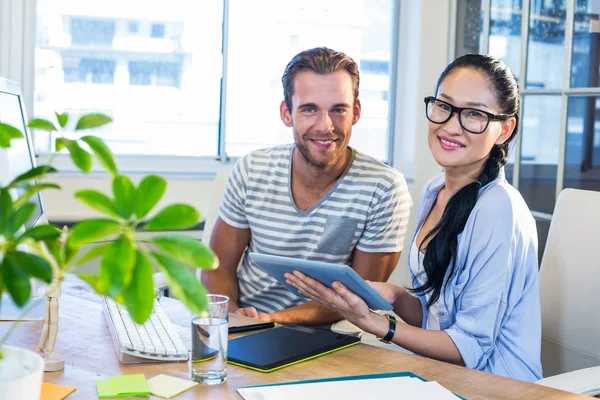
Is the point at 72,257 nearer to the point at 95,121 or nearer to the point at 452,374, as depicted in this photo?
the point at 95,121

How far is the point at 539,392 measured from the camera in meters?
1.13

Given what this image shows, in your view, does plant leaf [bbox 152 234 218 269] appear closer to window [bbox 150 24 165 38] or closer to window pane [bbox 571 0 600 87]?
window pane [bbox 571 0 600 87]

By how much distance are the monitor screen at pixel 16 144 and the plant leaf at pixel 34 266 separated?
78cm

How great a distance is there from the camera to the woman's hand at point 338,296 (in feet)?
4.70

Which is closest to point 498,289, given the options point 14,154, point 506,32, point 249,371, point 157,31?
point 249,371

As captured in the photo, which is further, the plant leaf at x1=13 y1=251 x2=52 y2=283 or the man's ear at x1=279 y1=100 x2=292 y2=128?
the man's ear at x1=279 y1=100 x2=292 y2=128

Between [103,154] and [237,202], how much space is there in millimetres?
1563

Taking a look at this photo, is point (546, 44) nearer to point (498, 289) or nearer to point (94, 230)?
point (498, 289)

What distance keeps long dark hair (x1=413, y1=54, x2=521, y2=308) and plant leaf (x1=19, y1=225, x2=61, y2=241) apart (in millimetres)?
1134

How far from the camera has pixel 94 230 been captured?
456mm

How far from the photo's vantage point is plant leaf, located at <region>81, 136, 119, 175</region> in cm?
50

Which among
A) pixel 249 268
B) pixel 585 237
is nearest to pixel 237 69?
pixel 249 268

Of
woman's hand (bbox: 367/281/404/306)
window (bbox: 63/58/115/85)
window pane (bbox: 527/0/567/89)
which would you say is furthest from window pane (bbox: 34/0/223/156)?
woman's hand (bbox: 367/281/404/306)

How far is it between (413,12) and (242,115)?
3.04 feet
